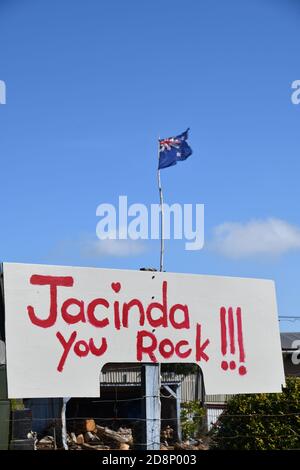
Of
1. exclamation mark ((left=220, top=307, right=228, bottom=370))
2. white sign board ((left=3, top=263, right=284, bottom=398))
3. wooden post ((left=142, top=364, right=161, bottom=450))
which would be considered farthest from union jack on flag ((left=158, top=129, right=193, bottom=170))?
wooden post ((left=142, top=364, right=161, bottom=450))

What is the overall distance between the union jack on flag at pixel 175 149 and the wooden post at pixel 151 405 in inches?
527

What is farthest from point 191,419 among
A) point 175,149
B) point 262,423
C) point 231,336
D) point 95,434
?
point 231,336

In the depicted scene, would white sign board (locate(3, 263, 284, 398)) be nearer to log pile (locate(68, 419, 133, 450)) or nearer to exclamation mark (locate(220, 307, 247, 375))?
exclamation mark (locate(220, 307, 247, 375))

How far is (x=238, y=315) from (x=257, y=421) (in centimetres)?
536

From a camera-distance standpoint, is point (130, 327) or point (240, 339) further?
point (240, 339)

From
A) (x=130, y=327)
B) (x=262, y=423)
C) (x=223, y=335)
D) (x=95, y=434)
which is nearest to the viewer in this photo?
(x=130, y=327)

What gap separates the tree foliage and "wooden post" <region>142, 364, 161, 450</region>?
4435 mm

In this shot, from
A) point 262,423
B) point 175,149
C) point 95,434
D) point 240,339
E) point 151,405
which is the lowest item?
point 95,434

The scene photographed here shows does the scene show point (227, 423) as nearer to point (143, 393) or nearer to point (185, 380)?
point (143, 393)

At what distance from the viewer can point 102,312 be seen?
820 centimetres

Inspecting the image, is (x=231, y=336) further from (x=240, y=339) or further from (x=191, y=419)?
(x=191, y=419)

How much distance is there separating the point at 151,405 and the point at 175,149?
1375cm

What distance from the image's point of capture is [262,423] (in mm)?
13766
